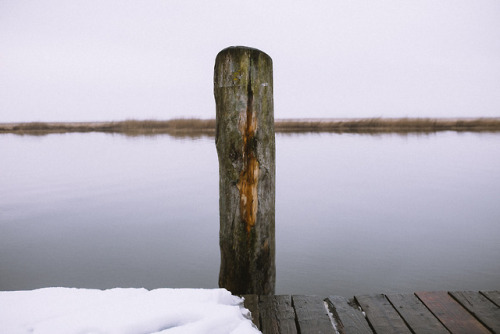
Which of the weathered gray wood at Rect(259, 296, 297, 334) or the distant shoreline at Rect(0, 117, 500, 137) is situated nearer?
the weathered gray wood at Rect(259, 296, 297, 334)

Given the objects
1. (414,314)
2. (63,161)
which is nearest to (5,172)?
(63,161)

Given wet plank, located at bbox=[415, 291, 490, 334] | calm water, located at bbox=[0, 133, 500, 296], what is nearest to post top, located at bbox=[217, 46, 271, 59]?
wet plank, located at bbox=[415, 291, 490, 334]

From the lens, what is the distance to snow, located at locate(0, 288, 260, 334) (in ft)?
6.81

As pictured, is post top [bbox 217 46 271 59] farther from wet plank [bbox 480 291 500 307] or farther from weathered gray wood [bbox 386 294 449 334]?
wet plank [bbox 480 291 500 307]

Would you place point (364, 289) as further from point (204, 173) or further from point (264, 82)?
point (204, 173)

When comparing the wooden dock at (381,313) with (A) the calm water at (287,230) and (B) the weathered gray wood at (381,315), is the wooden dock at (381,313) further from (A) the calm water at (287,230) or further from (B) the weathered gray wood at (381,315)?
(A) the calm water at (287,230)

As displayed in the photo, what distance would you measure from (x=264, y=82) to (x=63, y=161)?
56.5 feet

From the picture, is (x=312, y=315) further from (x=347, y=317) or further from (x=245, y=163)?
(x=245, y=163)

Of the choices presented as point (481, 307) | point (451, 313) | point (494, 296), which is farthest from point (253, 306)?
point (494, 296)

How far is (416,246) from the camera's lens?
5875 millimetres

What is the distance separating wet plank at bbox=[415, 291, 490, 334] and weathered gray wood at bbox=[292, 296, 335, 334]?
691 mm

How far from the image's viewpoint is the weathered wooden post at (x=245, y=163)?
8.54 ft

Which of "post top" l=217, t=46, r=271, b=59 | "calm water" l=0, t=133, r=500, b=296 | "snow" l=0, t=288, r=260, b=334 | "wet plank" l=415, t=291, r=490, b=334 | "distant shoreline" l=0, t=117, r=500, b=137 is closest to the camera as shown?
"snow" l=0, t=288, r=260, b=334

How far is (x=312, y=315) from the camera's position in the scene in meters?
2.45
